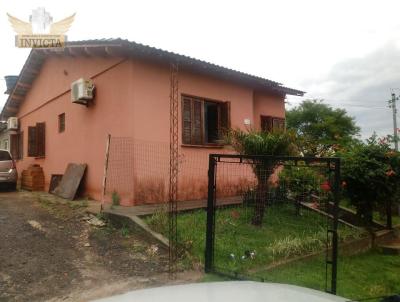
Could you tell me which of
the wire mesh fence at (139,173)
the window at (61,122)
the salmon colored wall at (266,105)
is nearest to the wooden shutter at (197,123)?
the wire mesh fence at (139,173)

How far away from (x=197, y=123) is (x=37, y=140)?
23.0ft

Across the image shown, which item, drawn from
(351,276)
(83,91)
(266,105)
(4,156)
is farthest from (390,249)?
(4,156)

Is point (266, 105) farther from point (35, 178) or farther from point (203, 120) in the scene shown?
point (35, 178)

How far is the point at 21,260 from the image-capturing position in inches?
221

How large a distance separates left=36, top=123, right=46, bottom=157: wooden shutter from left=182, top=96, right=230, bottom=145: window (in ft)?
21.7

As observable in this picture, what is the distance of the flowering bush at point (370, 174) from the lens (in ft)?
25.8

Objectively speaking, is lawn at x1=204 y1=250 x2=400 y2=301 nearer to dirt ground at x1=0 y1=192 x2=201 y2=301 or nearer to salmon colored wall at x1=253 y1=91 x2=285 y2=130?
dirt ground at x1=0 y1=192 x2=201 y2=301

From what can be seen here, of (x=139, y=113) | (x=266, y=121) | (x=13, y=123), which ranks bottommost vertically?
(x=139, y=113)

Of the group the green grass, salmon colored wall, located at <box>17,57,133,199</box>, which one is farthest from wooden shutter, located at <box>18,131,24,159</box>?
the green grass

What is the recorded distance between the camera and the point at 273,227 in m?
6.11

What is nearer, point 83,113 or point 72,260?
point 72,260

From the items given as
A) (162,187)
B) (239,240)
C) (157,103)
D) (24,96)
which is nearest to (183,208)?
(162,187)

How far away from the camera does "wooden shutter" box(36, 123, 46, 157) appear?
1367cm

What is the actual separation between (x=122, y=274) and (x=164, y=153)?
4.35 meters
